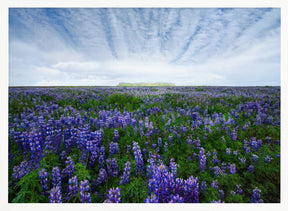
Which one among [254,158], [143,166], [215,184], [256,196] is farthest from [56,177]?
[254,158]

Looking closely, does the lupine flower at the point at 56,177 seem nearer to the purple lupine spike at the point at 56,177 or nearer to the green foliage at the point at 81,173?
the purple lupine spike at the point at 56,177

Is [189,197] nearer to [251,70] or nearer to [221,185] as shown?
[221,185]

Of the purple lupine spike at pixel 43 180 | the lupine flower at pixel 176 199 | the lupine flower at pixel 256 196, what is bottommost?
the lupine flower at pixel 256 196

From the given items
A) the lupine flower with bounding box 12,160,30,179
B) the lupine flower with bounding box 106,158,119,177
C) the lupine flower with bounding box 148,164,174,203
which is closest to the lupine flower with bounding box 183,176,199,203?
the lupine flower with bounding box 148,164,174,203

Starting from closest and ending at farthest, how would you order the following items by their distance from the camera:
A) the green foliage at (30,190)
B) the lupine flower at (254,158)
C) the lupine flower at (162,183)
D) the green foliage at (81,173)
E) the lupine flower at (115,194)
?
the lupine flower at (115,194) < the lupine flower at (162,183) < the green foliage at (30,190) < the green foliage at (81,173) < the lupine flower at (254,158)

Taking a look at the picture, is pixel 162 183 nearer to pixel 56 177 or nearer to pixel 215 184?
pixel 215 184

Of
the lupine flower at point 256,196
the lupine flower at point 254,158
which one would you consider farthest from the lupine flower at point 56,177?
the lupine flower at point 254,158

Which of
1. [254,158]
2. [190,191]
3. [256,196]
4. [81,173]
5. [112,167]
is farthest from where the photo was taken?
[254,158]

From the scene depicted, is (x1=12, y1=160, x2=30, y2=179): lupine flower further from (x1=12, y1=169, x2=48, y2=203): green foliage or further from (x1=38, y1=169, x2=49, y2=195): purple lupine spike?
(x1=38, y1=169, x2=49, y2=195): purple lupine spike

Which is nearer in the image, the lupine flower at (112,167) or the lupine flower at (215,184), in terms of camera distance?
the lupine flower at (215,184)

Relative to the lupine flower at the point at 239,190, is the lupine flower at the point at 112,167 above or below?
above
